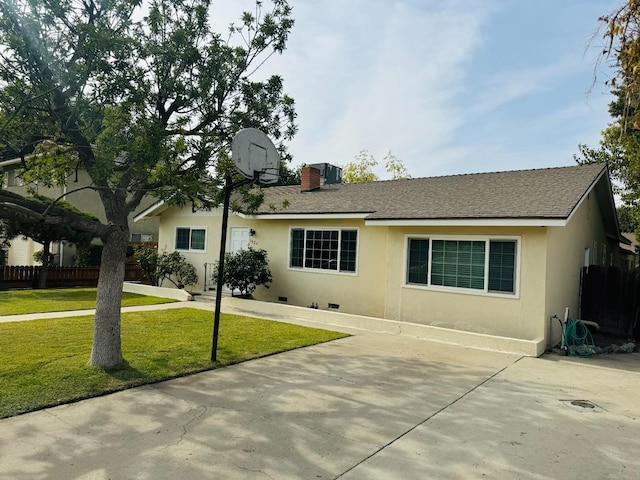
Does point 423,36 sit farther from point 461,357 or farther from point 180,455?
point 180,455

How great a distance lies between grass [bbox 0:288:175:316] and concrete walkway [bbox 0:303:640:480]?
779 centimetres

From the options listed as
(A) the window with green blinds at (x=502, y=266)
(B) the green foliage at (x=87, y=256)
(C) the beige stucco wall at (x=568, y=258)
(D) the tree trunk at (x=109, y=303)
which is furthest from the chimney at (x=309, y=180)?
(B) the green foliage at (x=87, y=256)

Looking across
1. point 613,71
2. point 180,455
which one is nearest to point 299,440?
point 180,455

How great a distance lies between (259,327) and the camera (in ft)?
33.2

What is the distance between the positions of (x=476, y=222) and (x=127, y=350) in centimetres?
773

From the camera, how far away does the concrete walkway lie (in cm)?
366

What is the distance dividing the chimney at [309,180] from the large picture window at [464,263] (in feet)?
19.8

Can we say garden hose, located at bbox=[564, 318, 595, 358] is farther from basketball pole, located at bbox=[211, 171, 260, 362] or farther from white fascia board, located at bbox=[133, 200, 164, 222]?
white fascia board, located at bbox=[133, 200, 164, 222]

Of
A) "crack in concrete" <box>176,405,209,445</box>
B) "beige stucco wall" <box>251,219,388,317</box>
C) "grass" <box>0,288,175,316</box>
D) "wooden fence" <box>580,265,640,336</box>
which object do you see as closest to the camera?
"crack in concrete" <box>176,405,209,445</box>

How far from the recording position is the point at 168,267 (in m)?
16.1

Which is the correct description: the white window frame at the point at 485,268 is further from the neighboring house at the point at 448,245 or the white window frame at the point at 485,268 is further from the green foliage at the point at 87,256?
the green foliage at the point at 87,256

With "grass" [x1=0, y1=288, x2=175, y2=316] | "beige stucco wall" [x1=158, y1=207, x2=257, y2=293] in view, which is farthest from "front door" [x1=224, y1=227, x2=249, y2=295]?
"grass" [x1=0, y1=288, x2=175, y2=316]

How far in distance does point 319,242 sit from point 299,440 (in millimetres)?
9350

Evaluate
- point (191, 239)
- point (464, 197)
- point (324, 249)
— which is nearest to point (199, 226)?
point (191, 239)
